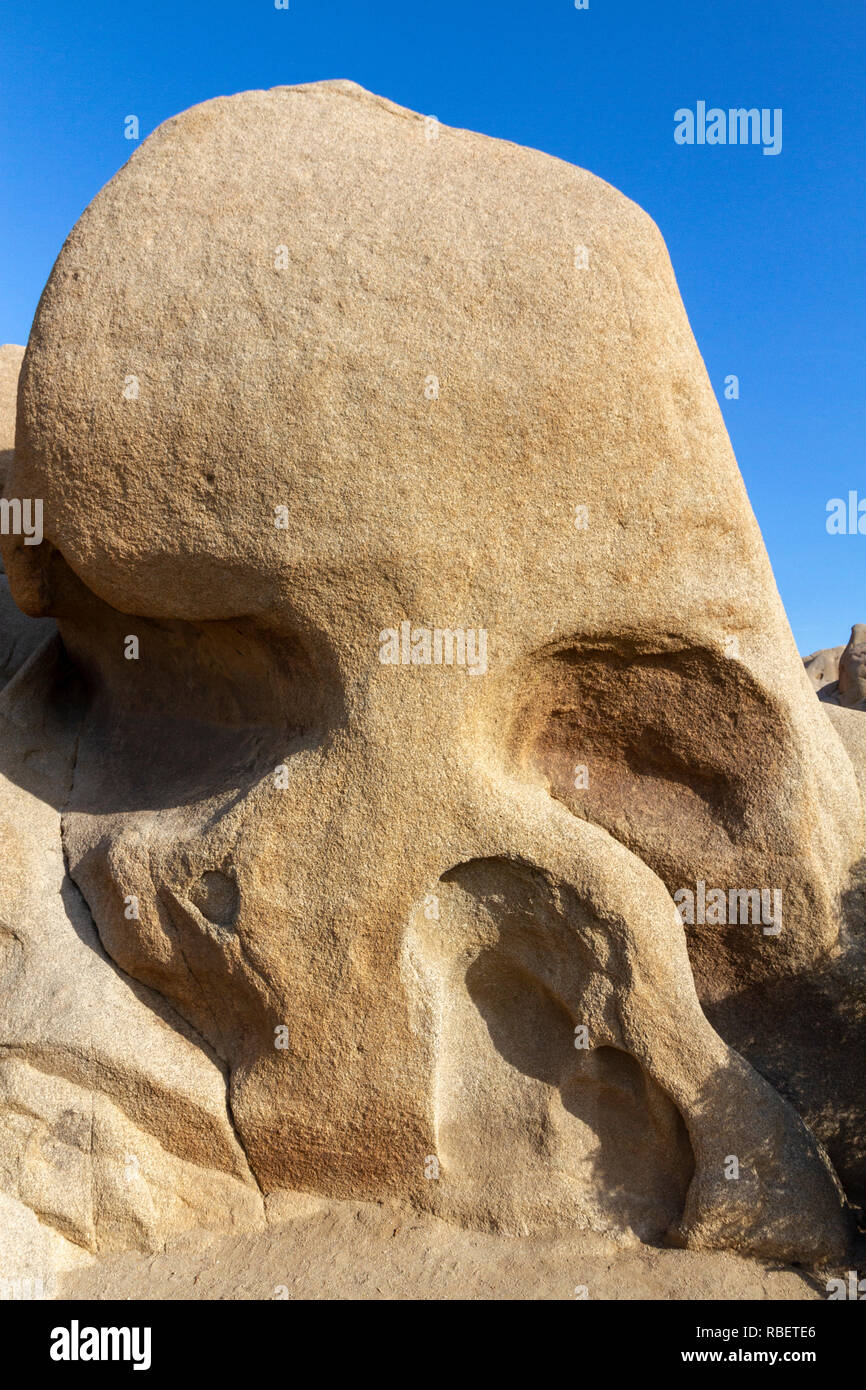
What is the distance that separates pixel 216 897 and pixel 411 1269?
1823mm

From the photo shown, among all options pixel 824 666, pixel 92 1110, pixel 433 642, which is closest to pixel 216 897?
pixel 92 1110

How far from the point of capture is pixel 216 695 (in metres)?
5.67

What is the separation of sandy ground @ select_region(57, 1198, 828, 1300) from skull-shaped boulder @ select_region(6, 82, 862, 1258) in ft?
0.43

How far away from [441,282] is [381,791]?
7.46 feet

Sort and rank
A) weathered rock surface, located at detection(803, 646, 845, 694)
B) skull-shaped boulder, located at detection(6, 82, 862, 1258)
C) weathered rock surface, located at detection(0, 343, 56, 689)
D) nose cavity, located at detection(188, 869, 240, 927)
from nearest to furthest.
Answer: skull-shaped boulder, located at detection(6, 82, 862, 1258), nose cavity, located at detection(188, 869, 240, 927), weathered rock surface, located at detection(0, 343, 56, 689), weathered rock surface, located at detection(803, 646, 845, 694)

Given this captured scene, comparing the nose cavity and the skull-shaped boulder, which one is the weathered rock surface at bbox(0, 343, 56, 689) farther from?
the nose cavity

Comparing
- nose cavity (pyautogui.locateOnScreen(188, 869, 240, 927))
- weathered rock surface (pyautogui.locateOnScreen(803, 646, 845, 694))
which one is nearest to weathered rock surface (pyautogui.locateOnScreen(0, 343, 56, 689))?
nose cavity (pyautogui.locateOnScreen(188, 869, 240, 927))

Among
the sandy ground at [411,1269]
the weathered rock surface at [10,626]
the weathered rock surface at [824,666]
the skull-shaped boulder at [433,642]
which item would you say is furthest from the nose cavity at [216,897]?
the weathered rock surface at [824,666]

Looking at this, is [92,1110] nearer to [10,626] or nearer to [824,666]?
[10,626]

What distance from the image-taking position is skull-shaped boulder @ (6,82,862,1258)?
15.2 ft

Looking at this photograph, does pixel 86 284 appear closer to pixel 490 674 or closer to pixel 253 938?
pixel 490 674

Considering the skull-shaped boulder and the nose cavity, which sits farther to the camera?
the nose cavity

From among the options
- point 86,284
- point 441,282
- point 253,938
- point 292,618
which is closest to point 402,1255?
point 253,938

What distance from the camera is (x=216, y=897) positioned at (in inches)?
193
